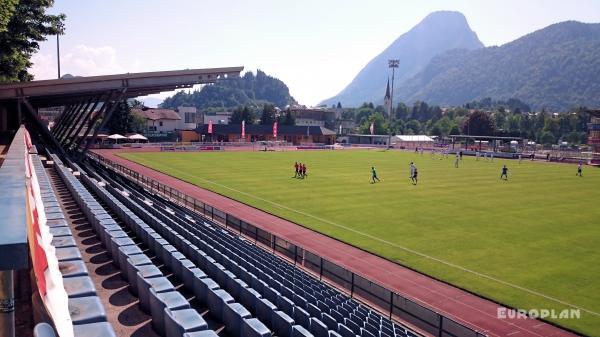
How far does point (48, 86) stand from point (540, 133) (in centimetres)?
18020

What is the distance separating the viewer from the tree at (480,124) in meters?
140

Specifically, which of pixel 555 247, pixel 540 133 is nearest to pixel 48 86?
pixel 555 247

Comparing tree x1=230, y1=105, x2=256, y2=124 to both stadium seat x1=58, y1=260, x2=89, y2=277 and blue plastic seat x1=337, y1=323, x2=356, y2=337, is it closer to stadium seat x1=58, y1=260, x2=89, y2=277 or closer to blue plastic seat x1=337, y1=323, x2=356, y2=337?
blue plastic seat x1=337, y1=323, x2=356, y2=337

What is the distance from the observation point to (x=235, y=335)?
26.8ft

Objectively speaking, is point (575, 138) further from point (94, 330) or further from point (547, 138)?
point (94, 330)

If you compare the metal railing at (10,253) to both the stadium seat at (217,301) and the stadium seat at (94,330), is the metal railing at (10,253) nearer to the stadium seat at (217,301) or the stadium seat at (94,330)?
the stadium seat at (94,330)

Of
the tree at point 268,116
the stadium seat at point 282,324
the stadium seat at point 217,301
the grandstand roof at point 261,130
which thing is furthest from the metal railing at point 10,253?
the tree at point 268,116

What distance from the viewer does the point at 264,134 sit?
117688 millimetres

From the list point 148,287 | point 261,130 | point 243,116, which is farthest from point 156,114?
point 148,287

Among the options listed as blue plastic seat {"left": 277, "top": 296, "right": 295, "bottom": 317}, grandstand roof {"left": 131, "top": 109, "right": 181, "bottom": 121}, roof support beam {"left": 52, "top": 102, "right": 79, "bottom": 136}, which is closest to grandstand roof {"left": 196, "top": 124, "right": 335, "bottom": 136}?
grandstand roof {"left": 131, "top": 109, "right": 181, "bottom": 121}

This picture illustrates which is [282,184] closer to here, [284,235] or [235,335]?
[284,235]

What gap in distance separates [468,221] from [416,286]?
12.0 m

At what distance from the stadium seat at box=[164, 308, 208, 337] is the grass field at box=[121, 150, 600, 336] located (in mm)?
11936

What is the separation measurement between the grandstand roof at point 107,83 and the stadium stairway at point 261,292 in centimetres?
1929
